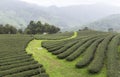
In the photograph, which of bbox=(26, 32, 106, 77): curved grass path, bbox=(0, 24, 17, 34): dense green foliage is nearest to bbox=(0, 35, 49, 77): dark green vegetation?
bbox=(26, 32, 106, 77): curved grass path

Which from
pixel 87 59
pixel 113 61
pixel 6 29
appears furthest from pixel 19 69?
pixel 6 29

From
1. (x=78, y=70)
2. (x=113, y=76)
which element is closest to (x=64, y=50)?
(x=78, y=70)

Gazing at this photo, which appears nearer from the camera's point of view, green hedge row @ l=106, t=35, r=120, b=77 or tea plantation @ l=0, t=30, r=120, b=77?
green hedge row @ l=106, t=35, r=120, b=77

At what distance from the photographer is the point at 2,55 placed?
47469 millimetres

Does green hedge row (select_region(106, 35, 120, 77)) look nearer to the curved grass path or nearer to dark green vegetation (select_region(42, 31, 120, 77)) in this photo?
dark green vegetation (select_region(42, 31, 120, 77))

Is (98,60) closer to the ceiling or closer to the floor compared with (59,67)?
closer to the ceiling

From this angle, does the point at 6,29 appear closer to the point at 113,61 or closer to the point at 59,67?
the point at 59,67

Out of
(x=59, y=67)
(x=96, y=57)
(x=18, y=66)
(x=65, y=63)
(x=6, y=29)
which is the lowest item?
(x=59, y=67)

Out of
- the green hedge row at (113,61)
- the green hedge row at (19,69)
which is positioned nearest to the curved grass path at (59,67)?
the green hedge row at (113,61)

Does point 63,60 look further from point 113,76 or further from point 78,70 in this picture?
point 113,76

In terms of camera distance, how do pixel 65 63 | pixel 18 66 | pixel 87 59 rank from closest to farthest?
pixel 18 66, pixel 87 59, pixel 65 63

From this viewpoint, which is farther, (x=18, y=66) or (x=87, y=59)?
(x=87, y=59)

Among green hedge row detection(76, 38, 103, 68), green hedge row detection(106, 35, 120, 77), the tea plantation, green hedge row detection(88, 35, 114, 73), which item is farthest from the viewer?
green hedge row detection(76, 38, 103, 68)

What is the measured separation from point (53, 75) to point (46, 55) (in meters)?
14.4
